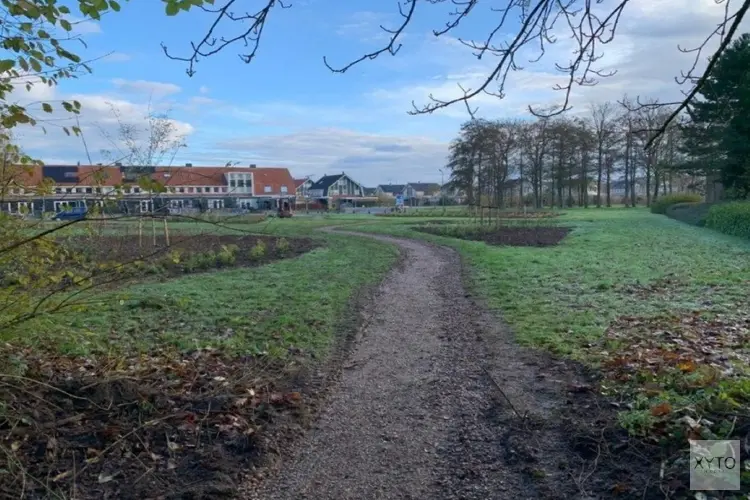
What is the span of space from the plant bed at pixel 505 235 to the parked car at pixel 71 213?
15558 millimetres

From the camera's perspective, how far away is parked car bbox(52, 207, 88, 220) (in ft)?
10.8

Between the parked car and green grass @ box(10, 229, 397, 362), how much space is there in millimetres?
604

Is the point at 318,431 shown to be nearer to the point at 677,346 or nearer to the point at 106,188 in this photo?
the point at 106,188

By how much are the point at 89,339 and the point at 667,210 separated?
40771 millimetres

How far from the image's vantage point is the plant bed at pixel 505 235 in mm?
18366

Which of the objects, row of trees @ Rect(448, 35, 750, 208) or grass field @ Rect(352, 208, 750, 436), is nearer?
grass field @ Rect(352, 208, 750, 436)

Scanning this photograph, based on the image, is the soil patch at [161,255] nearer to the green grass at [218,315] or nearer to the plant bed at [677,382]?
the green grass at [218,315]

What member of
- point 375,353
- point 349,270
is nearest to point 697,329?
point 375,353

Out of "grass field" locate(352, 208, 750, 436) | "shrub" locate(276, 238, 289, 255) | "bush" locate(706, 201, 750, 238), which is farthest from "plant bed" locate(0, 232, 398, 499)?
"bush" locate(706, 201, 750, 238)

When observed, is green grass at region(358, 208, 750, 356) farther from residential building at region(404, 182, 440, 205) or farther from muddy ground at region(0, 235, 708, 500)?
residential building at region(404, 182, 440, 205)

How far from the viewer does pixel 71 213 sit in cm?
346

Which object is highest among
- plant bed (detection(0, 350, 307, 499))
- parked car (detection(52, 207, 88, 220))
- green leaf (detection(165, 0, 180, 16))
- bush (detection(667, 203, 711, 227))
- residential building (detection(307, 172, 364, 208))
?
residential building (detection(307, 172, 364, 208))

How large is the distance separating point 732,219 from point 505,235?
8.89 m

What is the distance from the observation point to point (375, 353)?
5.92 meters
